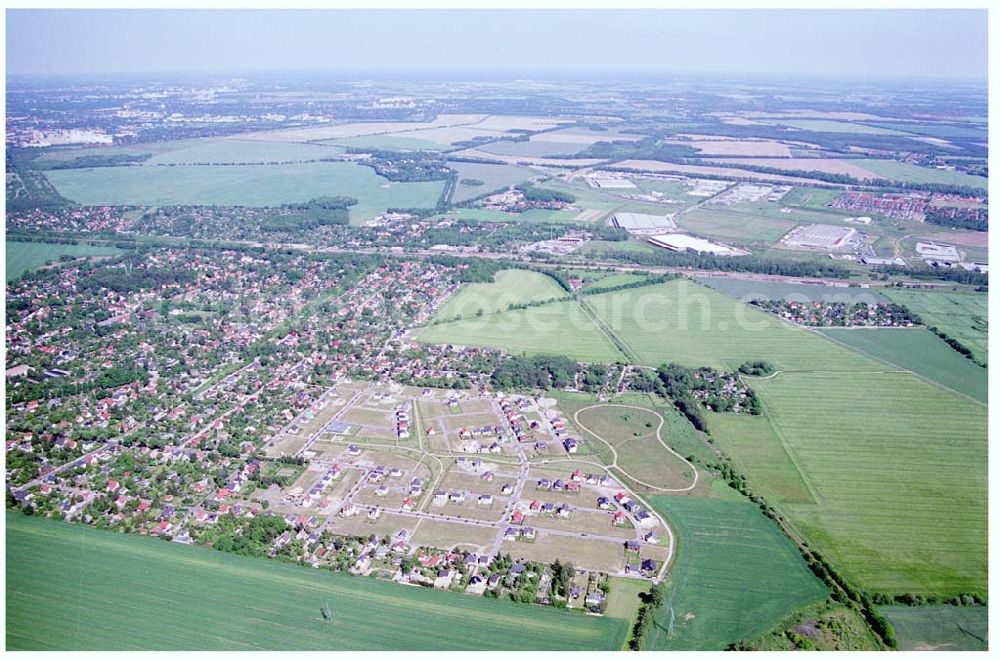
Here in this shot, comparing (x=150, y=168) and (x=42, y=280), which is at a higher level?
(x=150, y=168)

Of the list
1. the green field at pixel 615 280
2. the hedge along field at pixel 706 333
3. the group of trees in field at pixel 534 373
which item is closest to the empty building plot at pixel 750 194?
the green field at pixel 615 280

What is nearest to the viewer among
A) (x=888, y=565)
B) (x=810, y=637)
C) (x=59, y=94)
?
(x=810, y=637)

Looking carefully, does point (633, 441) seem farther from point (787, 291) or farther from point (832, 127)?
point (832, 127)

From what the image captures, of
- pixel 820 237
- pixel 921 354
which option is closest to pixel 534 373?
pixel 921 354

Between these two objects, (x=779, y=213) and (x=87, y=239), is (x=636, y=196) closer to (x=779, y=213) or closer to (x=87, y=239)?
(x=779, y=213)

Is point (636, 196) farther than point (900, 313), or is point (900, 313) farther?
point (636, 196)

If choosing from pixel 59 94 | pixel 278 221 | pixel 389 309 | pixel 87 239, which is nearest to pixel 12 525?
pixel 389 309
